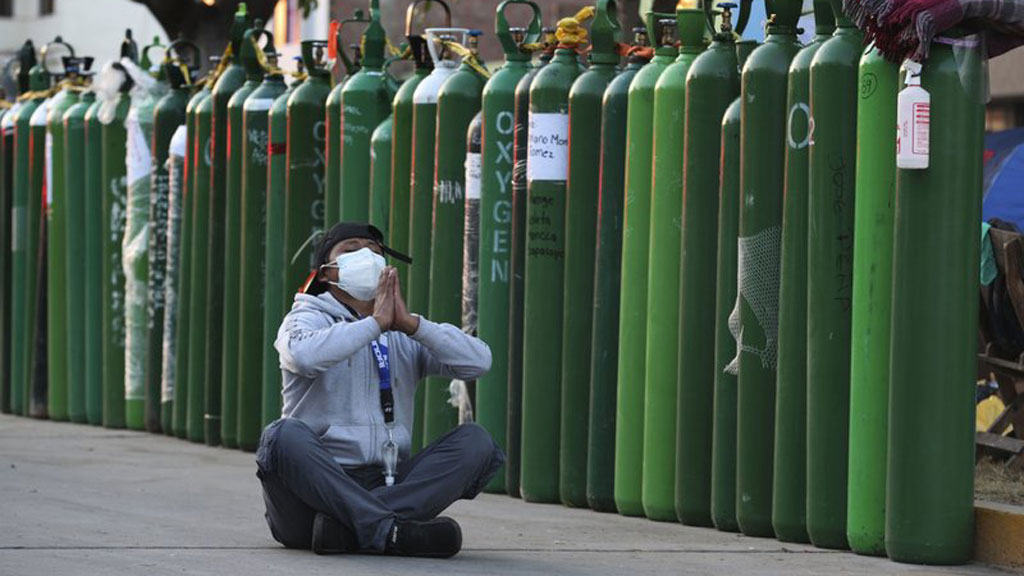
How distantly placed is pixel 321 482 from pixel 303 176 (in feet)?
13.5

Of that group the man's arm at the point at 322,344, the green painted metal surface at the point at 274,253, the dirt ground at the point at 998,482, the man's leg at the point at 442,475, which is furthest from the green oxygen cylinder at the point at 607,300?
the green painted metal surface at the point at 274,253

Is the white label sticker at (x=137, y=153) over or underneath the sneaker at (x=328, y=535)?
over

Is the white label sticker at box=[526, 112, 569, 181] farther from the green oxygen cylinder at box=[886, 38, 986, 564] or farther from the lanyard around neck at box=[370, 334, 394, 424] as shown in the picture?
the green oxygen cylinder at box=[886, 38, 986, 564]

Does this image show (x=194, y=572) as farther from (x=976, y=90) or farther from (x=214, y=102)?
(x=214, y=102)

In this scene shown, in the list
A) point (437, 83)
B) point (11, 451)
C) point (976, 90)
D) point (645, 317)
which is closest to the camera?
point (976, 90)

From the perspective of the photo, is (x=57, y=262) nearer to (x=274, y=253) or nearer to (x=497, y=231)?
(x=274, y=253)

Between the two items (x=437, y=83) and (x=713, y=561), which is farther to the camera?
(x=437, y=83)

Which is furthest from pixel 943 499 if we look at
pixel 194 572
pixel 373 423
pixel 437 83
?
pixel 437 83

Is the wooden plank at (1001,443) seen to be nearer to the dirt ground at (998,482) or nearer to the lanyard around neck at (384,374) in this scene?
the dirt ground at (998,482)

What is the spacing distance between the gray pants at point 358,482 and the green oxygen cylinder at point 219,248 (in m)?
4.26

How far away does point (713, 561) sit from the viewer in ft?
24.0

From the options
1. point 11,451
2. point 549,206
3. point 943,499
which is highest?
point 549,206

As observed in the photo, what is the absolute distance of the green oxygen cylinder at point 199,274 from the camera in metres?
11.6

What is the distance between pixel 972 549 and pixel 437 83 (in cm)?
363
